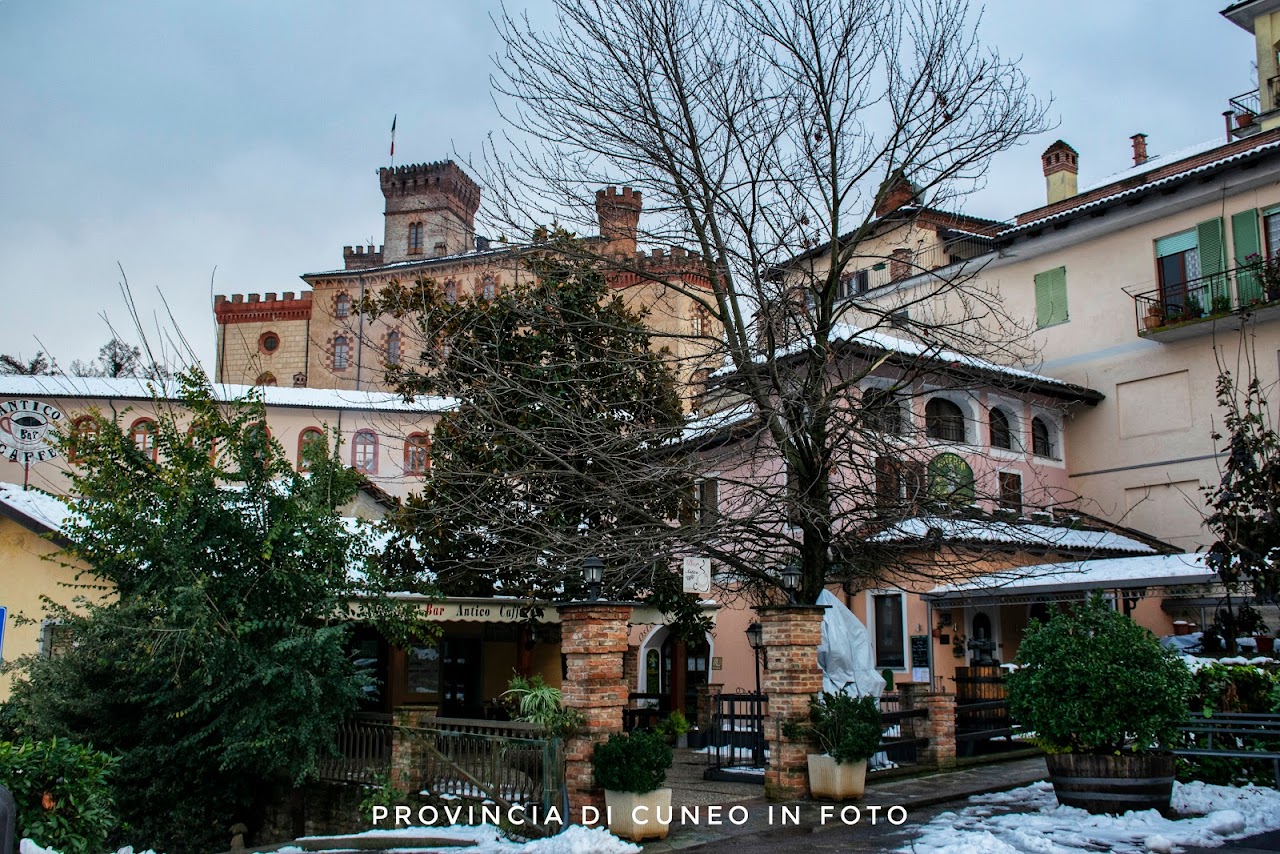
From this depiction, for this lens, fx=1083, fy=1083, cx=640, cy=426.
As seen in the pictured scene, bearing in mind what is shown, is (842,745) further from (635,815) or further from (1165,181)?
(1165,181)

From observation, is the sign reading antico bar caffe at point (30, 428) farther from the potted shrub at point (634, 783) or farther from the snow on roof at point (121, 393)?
the potted shrub at point (634, 783)

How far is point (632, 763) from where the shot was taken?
10.4 metres

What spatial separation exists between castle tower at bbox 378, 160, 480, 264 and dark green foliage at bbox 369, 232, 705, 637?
46.7 metres

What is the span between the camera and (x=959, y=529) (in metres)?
14.2

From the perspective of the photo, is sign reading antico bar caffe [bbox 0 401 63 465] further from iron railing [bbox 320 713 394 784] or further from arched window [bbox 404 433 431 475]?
iron railing [bbox 320 713 394 784]

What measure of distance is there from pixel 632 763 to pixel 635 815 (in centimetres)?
49

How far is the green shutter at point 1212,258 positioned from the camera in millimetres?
24219

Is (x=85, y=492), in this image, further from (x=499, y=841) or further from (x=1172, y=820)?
(x=1172, y=820)

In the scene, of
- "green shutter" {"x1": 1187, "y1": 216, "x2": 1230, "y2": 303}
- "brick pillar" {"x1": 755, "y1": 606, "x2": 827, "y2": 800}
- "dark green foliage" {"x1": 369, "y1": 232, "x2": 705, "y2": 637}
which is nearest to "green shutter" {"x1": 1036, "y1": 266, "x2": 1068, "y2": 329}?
"green shutter" {"x1": 1187, "y1": 216, "x2": 1230, "y2": 303}

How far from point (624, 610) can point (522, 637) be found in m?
9.36

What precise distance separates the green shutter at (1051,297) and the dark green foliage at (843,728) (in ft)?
59.6

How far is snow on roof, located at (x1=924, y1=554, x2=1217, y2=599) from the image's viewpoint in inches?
705

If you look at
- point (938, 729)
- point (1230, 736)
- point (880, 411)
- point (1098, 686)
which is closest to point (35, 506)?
point (880, 411)

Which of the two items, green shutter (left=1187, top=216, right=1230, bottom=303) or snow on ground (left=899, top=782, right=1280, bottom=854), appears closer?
snow on ground (left=899, top=782, right=1280, bottom=854)
